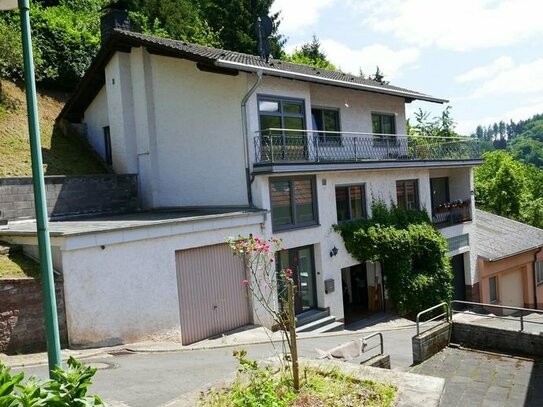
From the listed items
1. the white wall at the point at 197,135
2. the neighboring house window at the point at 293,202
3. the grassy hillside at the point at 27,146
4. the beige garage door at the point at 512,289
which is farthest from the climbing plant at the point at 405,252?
the grassy hillside at the point at 27,146

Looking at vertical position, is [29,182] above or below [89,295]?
above

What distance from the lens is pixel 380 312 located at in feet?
66.5

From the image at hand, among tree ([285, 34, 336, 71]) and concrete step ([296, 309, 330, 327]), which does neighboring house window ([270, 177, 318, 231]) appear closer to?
concrete step ([296, 309, 330, 327])

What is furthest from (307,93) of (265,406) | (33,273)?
(265,406)

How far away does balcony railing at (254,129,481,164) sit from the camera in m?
16.5

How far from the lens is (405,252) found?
19.8 metres

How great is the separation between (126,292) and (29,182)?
674 centimetres

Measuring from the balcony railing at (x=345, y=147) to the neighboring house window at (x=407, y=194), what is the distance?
116 cm

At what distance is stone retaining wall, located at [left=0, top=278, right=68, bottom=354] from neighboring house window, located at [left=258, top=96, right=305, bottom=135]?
861 cm

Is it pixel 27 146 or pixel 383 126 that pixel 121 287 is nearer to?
pixel 27 146

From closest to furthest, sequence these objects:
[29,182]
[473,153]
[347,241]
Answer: [29,182] → [347,241] → [473,153]

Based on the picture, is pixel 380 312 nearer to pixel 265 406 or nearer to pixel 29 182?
pixel 29 182

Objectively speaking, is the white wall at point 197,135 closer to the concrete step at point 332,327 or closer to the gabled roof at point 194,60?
the gabled roof at point 194,60

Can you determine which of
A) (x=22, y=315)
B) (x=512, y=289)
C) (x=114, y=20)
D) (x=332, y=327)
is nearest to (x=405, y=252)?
(x=332, y=327)
